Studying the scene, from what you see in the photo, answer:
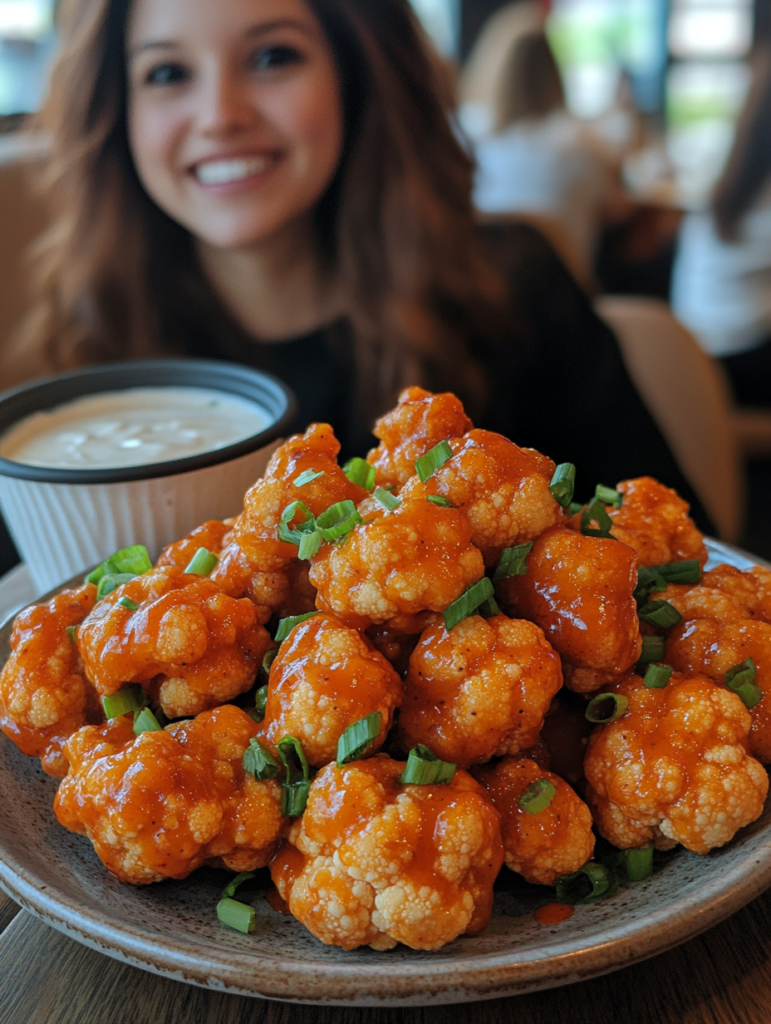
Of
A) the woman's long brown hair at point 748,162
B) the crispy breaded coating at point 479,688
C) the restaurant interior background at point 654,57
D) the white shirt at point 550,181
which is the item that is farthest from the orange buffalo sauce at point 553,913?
the restaurant interior background at point 654,57

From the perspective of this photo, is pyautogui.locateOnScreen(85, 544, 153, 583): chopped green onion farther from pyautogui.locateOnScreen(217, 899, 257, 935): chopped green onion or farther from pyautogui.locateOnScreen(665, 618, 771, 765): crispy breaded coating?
pyautogui.locateOnScreen(665, 618, 771, 765): crispy breaded coating

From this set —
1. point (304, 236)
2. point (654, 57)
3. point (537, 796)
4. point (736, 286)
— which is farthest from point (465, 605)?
point (654, 57)

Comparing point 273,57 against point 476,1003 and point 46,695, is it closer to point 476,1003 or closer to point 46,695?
point 46,695

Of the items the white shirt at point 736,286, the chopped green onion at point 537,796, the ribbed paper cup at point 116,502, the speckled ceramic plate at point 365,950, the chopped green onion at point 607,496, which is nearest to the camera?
the speckled ceramic plate at point 365,950

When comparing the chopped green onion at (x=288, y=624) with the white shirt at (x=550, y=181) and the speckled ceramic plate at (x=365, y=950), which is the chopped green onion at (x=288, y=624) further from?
the white shirt at (x=550, y=181)

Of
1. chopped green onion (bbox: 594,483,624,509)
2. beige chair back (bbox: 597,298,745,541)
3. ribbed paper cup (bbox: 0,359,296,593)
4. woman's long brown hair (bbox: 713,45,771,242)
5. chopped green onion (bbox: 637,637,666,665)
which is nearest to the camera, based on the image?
chopped green onion (bbox: 637,637,666,665)

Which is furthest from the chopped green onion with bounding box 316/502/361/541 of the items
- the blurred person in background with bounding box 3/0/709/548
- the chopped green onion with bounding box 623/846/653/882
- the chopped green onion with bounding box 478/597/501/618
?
the blurred person in background with bounding box 3/0/709/548
